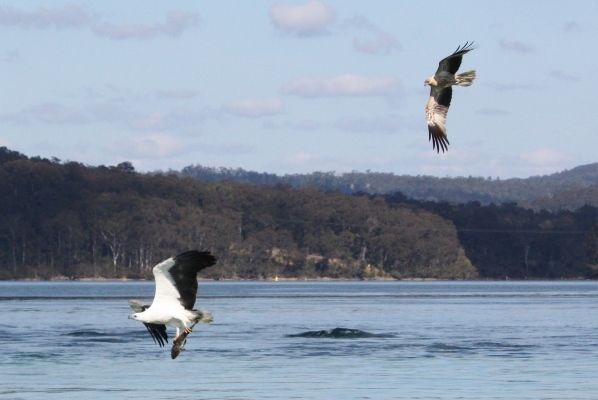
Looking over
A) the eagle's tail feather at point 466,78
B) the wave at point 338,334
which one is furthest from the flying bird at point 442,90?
the wave at point 338,334

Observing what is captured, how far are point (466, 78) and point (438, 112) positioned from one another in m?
1.55

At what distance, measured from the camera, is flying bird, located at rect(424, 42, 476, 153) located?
26.7 metres

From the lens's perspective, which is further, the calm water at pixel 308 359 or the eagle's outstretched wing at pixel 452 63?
the calm water at pixel 308 359

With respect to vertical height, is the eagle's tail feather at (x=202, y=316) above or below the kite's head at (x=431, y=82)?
below

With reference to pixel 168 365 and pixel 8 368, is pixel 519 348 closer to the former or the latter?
pixel 168 365

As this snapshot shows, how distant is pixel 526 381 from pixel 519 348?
1411cm

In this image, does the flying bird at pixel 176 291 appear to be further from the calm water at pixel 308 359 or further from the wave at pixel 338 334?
the wave at pixel 338 334

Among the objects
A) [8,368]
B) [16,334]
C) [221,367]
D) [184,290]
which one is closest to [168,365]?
[221,367]

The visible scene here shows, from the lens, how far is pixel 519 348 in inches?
2315

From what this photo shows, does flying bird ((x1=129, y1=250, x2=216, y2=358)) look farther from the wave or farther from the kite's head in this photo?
the wave

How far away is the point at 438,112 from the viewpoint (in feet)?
91.9

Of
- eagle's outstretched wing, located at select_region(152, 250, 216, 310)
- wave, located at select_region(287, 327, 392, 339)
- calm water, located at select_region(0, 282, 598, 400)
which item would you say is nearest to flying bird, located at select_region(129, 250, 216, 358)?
eagle's outstretched wing, located at select_region(152, 250, 216, 310)

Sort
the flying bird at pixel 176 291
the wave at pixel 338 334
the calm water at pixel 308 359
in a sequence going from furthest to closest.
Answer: the wave at pixel 338 334 → the calm water at pixel 308 359 → the flying bird at pixel 176 291

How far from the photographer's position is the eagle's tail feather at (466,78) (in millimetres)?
26422
